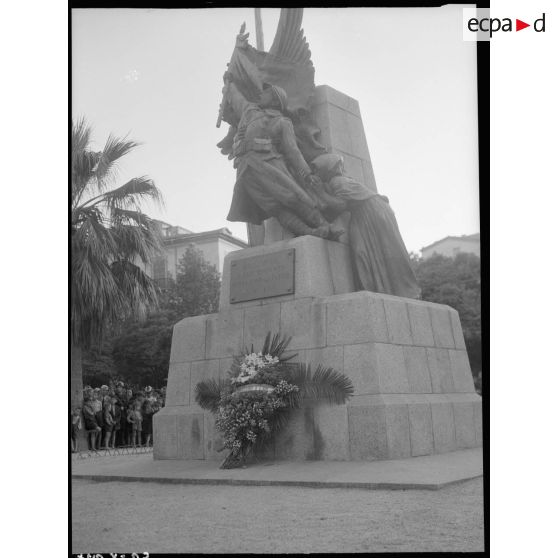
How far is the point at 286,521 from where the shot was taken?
5.27 meters

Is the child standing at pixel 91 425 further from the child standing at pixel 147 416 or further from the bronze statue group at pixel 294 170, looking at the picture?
the bronze statue group at pixel 294 170

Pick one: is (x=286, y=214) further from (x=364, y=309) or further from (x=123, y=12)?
(x=123, y=12)

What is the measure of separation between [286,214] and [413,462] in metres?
3.53

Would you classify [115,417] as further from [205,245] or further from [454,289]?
[205,245]

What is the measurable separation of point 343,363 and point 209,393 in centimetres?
174

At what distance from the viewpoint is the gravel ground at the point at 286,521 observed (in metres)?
4.77

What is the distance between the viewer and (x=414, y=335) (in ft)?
27.7

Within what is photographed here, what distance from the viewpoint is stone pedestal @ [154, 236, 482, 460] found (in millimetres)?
7539

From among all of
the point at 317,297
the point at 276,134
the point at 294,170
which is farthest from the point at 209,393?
the point at 276,134

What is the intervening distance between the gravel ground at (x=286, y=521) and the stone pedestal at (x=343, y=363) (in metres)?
1.22

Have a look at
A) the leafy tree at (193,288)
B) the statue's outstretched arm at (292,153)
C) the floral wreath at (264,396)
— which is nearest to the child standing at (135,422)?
the floral wreath at (264,396)

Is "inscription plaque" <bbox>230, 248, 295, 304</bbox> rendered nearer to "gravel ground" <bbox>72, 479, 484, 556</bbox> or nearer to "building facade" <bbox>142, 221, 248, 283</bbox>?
"gravel ground" <bbox>72, 479, 484, 556</bbox>

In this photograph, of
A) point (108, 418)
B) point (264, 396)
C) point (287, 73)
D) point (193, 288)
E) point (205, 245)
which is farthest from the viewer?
point (205, 245)

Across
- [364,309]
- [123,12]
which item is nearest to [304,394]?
[364,309]
